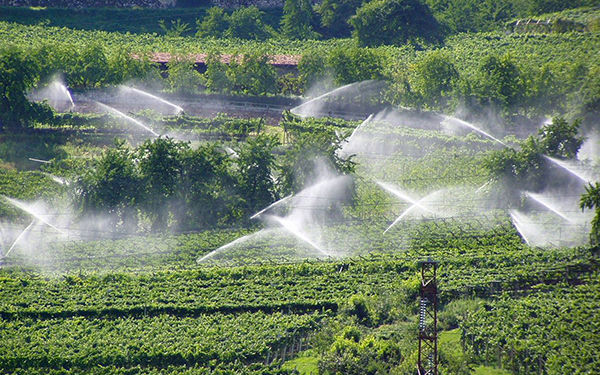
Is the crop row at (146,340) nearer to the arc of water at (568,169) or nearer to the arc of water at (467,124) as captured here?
the arc of water at (568,169)

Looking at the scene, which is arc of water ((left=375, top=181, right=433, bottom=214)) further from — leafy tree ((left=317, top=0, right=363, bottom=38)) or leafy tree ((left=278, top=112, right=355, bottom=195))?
leafy tree ((left=317, top=0, right=363, bottom=38))

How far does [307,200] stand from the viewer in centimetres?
6588

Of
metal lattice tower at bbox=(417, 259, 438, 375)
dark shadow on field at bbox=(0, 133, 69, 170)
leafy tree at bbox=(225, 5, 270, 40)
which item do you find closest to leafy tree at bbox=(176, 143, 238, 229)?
dark shadow on field at bbox=(0, 133, 69, 170)

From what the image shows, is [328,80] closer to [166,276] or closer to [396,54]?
[396,54]

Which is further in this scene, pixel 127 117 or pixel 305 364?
pixel 127 117

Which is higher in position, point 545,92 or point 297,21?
point 297,21

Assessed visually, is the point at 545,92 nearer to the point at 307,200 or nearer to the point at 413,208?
the point at 413,208

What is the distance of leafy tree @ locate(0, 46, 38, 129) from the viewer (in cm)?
7769

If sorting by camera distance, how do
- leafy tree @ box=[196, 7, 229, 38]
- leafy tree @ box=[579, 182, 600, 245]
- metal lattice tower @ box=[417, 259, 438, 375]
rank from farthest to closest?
1. leafy tree @ box=[196, 7, 229, 38]
2. leafy tree @ box=[579, 182, 600, 245]
3. metal lattice tower @ box=[417, 259, 438, 375]

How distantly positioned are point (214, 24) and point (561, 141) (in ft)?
164

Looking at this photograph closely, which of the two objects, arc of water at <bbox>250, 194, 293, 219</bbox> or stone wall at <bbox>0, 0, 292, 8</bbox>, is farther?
stone wall at <bbox>0, 0, 292, 8</bbox>

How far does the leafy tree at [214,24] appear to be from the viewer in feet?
349

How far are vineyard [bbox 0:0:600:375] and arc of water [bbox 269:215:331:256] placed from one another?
18 centimetres

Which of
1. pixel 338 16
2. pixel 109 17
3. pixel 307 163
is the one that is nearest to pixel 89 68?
pixel 109 17
